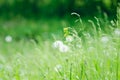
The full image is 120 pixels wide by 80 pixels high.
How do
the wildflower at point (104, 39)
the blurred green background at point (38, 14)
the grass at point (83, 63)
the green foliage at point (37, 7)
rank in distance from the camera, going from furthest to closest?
the green foliage at point (37, 7) → the blurred green background at point (38, 14) → the wildflower at point (104, 39) → the grass at point (83, 63)

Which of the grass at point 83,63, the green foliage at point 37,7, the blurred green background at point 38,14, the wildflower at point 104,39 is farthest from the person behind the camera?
the green foliage at point 37,7

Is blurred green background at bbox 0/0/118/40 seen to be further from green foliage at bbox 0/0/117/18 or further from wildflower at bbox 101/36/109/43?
wildflower at bbox 101/36/109/43

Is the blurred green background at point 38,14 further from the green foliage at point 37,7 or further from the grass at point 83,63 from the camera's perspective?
the grass at point 83,63

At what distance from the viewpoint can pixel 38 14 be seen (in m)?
12.4

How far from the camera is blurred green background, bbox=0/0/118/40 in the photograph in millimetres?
10398

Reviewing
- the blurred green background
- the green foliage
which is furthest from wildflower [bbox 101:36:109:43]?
the green foliage

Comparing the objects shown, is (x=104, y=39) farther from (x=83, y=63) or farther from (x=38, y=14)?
(x=38, y=14)

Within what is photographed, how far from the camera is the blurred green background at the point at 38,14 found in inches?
409

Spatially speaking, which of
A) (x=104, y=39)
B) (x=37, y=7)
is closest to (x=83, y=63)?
(x=104, y=39)

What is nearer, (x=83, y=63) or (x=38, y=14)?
(x=83, y=63)

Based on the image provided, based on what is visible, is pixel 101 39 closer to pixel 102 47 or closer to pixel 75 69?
pixel 102 47

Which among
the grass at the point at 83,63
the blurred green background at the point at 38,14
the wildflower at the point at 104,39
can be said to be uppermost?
the blurred green background at the point at 38,14

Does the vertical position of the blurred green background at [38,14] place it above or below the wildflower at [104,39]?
above

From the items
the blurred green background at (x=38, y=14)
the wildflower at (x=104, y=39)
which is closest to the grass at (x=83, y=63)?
the wildflower at (x=104, y=39)
